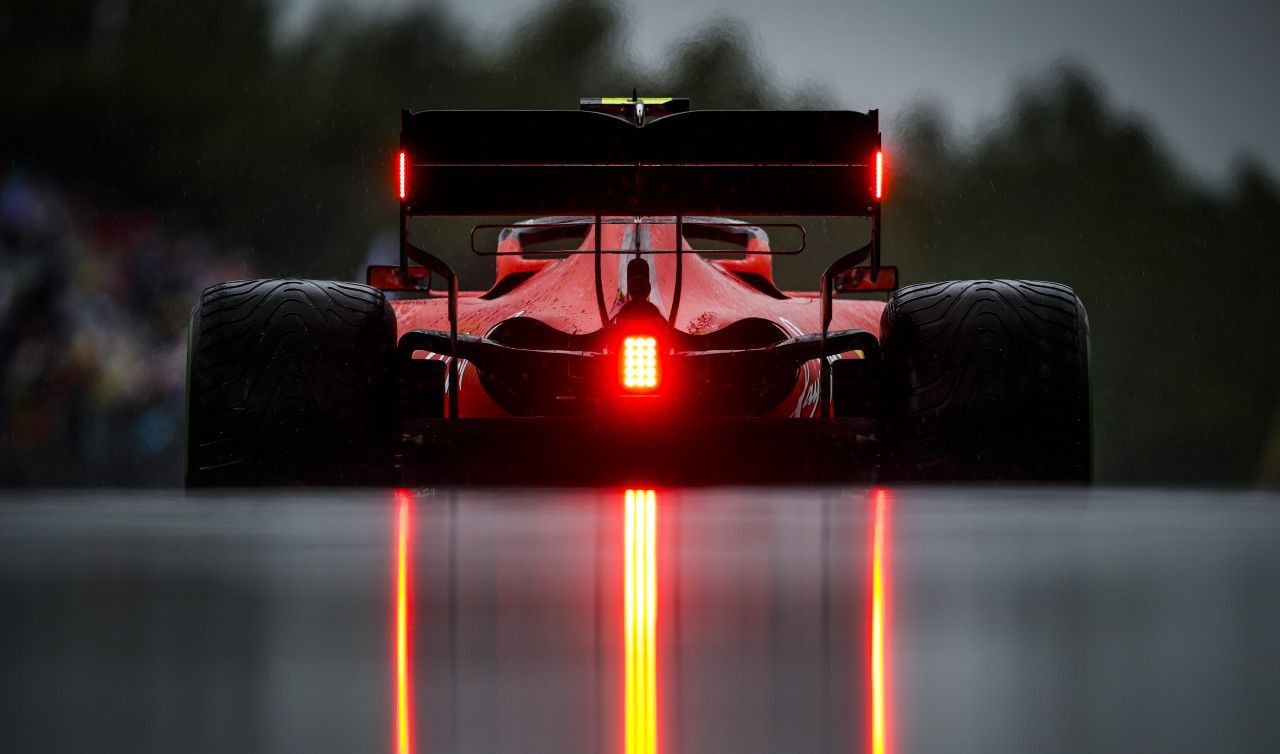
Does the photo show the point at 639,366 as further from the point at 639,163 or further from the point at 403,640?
the point at 403,640

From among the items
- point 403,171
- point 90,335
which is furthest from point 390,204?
point 403,171

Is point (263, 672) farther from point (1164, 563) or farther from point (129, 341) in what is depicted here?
point (129, 341)

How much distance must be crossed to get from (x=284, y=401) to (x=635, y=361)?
948mm

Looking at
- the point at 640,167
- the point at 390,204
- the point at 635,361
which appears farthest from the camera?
the point at 390,204

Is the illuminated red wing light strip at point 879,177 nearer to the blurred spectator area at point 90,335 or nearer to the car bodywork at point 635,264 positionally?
the car bodywork at point 635,264

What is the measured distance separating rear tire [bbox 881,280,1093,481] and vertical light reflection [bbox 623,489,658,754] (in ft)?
5.38

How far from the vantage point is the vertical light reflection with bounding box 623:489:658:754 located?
999mm

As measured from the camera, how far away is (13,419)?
16.9 metres

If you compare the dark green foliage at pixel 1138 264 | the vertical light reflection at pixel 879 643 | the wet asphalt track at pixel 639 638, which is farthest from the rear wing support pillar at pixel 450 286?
the dark green foliage at pixel 1138 264

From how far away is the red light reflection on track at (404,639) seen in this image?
1001 millimetres

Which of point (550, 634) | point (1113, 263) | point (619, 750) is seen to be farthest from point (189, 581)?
point (1113, 263)

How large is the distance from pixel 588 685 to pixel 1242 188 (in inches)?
700

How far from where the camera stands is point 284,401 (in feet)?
14.2

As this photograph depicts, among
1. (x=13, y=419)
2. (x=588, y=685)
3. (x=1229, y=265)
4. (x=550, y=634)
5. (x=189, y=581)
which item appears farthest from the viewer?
(x=1229, y=265)
